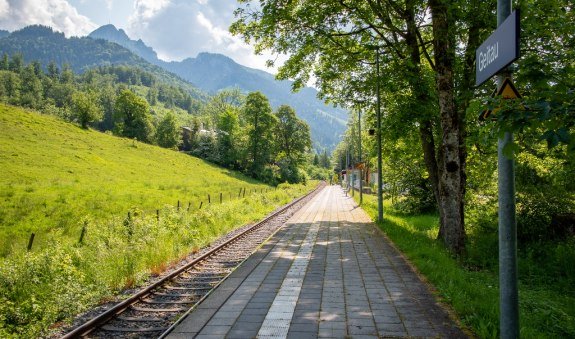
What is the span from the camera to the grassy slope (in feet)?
64.0

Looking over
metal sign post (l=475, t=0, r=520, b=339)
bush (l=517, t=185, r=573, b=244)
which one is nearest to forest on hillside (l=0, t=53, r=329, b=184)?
bush (l=517, t=185, r=573, b=244)

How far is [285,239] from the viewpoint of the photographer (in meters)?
13.3

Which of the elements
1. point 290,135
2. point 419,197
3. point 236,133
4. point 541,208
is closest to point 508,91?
point 541,208

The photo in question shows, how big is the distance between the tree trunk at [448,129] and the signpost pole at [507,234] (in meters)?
6.98

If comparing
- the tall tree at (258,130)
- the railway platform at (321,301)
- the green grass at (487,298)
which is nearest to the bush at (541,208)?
the green grass at (487,298)

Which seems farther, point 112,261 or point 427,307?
point 112,261

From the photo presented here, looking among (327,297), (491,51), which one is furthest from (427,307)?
(491,51)

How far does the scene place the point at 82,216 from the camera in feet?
63.0

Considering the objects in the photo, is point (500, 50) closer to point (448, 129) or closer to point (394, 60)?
point (448, 129)

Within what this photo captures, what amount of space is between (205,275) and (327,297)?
3188mm

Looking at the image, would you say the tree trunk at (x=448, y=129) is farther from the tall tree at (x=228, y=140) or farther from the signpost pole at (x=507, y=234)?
the tall tree at (x=228, y=140)

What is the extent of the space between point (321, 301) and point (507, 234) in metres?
3.51

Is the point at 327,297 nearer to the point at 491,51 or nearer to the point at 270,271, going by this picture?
the point at 270,271

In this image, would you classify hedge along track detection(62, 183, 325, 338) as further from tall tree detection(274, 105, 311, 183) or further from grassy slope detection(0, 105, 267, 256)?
tall tree detection(274, 105, 311, 183)
